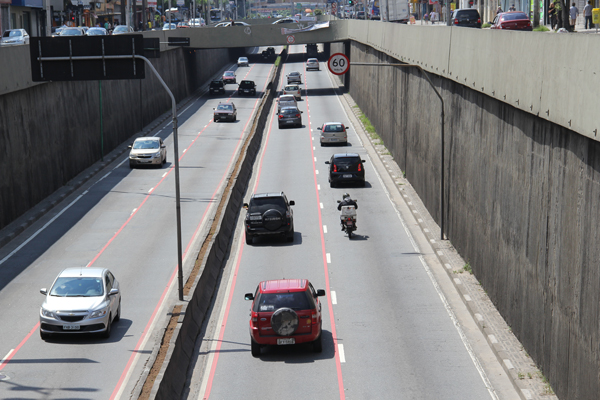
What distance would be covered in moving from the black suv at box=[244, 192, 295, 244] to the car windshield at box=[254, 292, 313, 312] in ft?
39.2

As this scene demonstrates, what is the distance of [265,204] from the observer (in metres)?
32.2

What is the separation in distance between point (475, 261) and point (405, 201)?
13.1 m

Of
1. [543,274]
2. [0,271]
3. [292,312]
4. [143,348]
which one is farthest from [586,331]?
[0,271]

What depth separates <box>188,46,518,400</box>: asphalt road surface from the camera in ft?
59.5

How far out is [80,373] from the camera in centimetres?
1875

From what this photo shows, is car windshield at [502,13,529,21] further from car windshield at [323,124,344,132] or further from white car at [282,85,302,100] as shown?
white car at [282,85,302,100]

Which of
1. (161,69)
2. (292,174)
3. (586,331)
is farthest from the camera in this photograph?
(161,69)

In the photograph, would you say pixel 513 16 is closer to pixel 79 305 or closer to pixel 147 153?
pixel 147 153

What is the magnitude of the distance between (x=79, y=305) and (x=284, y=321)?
19.1ft

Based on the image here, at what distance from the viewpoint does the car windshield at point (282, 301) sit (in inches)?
769

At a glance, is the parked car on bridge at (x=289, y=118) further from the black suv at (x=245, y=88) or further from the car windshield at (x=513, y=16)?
the car windshield at (x=513, y=16)

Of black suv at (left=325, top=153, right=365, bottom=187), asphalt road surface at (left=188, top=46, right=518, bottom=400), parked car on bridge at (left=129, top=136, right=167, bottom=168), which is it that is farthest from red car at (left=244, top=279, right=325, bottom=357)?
parked car on bridge at (left=129, top=136, right=167, bottom=168)

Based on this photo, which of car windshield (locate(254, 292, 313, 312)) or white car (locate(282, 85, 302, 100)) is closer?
car windshield (locate(254, 292, 313, 312))

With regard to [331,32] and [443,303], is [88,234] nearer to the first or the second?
[443,303]
